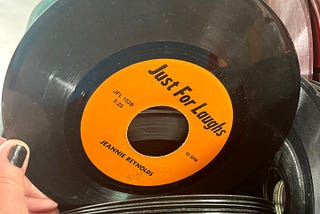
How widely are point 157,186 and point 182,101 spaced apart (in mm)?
169

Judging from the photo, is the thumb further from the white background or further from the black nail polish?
the white background

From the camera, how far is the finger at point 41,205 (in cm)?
77

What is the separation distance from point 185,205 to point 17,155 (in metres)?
0.23

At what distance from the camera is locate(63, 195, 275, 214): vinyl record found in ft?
2.15

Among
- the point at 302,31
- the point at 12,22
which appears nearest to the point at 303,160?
the point at 302,31

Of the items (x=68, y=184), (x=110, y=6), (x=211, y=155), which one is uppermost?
(x=110, y=6)

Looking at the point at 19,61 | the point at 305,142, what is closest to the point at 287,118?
the point at 305,142

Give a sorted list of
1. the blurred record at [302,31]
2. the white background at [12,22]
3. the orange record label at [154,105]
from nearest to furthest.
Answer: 1. the orange record label at [154,105]
2. the blurred record at [302,31]
3. the white background at [12,22]

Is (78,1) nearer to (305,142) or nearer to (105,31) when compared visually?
(105,31)

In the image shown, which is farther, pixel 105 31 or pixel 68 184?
pixel 68 184

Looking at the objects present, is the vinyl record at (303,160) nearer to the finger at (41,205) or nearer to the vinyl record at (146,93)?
the vinyl record at (146,93)

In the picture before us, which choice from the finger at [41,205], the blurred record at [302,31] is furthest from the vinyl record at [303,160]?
the finger at [41,205]

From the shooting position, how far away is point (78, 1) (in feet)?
2.07

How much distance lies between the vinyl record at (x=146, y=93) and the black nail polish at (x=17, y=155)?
0.28 ft
